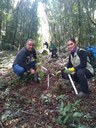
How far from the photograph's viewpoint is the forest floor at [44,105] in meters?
5.59

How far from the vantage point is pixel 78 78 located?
279 inches

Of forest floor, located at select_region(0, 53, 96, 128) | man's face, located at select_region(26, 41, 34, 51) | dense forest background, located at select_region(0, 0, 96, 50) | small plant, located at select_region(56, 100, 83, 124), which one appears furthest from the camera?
dense forest background, located at select_region(0, 0, 96, 50)

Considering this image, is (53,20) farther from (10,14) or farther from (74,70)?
(74,70)

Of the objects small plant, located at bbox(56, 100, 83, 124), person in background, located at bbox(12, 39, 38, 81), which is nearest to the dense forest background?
person in background, located at bbox(12, 39, 38, 81)

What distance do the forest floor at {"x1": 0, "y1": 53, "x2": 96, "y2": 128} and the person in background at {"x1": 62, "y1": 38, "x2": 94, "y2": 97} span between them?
0.33 meters

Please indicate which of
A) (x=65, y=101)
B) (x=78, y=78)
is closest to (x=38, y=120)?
(x=65, y=101)

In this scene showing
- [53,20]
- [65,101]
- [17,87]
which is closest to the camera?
[65,101]

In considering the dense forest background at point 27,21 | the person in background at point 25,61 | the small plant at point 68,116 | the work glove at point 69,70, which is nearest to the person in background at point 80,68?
the work glove at point 69,70

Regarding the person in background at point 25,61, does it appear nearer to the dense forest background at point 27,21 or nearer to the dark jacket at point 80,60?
the dark jacket at point 80,60

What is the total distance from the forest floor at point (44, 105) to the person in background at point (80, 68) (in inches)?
12.9

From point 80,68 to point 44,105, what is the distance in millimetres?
1378

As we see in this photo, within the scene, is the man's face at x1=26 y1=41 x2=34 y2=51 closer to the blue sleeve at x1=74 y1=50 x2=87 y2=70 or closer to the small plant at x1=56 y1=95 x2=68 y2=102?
the blue sleeve at x1=74 y1=50 x2=87 y2=70

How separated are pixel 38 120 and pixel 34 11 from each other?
30.3 metres

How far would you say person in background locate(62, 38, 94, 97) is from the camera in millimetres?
6973
